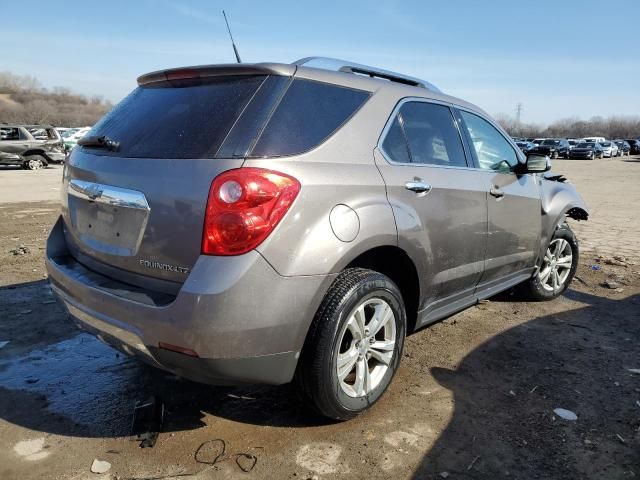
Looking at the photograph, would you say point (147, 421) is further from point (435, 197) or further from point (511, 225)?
point (511, 225)

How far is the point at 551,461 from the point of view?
2.52m

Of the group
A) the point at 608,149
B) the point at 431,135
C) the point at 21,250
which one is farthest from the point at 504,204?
the point at 608,149

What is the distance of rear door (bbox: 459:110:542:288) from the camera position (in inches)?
150

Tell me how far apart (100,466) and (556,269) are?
169 inches

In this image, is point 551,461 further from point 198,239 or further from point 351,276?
point 198,239

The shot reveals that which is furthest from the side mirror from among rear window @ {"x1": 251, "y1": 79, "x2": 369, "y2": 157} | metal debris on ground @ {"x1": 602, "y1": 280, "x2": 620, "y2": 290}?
metal debris on ground @ {"x1": 602, "y1": 280, "x2": 620, "y2": 290}

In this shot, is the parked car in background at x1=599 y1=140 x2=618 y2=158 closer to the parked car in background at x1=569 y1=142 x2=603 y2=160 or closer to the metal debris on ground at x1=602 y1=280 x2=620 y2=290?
the parked car in background at x1=569 y1=142 x2=603 y2=160

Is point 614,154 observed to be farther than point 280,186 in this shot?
Yes

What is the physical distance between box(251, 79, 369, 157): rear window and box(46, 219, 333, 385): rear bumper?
1.81 feet

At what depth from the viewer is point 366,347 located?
2.88m

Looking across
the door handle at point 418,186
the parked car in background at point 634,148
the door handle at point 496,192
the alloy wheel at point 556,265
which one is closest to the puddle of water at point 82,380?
the door handle at point 418,186

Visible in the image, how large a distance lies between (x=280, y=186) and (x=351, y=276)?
2.10ft

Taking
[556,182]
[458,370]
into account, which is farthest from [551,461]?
[556,182]

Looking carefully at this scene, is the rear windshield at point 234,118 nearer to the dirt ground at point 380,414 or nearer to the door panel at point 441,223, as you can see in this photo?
the door panel at point 441,223
